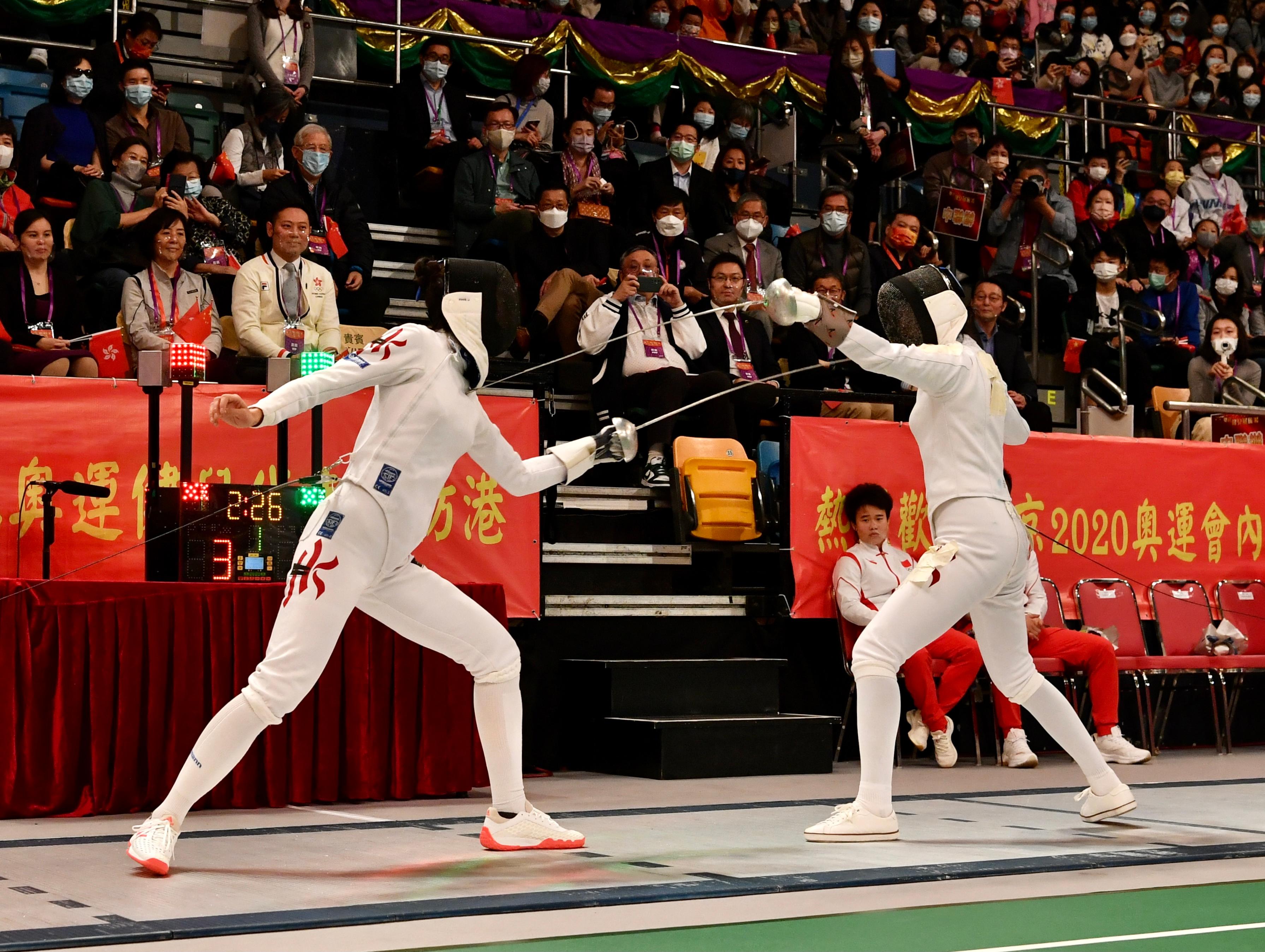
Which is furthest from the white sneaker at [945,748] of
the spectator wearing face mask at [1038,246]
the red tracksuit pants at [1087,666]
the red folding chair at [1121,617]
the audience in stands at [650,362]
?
the spectator wearing face mask at [1038,246]

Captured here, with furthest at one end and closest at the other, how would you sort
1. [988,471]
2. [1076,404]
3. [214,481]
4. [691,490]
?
[1076,404], [691,490], [214,481], [988,471]

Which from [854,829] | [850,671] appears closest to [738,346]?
[850,671]

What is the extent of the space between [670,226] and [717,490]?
2.24 m

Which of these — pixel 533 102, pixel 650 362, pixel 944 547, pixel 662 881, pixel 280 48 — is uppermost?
pixel 280 48

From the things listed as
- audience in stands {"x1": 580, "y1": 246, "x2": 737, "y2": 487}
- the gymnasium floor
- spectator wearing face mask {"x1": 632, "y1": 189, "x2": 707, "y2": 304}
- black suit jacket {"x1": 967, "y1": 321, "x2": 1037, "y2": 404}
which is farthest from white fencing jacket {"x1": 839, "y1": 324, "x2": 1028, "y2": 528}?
black suit jacket {"x1": 967, "y1": 321, "x2": 1037, "y2": 404}

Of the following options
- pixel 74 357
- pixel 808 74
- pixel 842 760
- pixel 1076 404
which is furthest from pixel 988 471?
pixel 808 74

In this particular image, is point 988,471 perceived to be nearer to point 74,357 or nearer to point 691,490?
point 691,490

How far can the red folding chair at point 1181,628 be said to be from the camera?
764 cm

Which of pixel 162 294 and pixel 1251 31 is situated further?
pixel 1251 31

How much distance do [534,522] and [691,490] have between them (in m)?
0.98

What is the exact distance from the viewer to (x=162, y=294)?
7.14 metres

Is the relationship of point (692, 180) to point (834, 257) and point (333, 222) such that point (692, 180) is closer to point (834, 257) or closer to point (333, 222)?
point (834, 257)

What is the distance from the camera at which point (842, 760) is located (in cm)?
718

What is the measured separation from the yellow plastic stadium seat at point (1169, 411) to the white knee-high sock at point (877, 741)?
5676 millimetres
